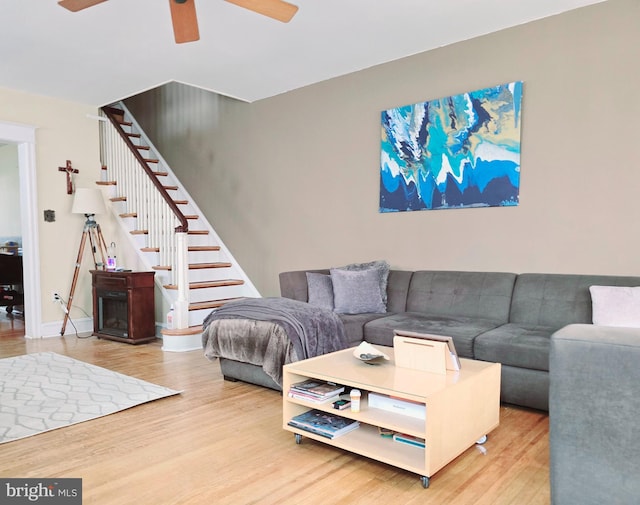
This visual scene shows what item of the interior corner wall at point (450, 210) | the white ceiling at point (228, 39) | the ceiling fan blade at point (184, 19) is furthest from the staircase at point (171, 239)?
the ceiling fan blade at point (184, 19)

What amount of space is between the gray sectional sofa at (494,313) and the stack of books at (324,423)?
1076mm

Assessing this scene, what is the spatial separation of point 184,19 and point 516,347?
9.08 feet

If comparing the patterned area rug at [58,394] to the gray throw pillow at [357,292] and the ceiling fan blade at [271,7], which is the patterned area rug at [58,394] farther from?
the ceiling fan blade at [271,7]

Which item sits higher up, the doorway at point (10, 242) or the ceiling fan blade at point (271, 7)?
the ceiling fan blade at point (271, 7)

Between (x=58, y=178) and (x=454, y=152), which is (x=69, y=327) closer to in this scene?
(x=58, y=178)

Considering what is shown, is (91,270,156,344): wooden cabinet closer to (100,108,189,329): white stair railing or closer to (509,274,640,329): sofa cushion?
(100,108,189,329): white stair railing

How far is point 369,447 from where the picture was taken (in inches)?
87.4

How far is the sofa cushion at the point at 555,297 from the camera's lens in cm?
326

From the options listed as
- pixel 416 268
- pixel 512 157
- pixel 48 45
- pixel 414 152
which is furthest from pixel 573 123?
pixel 48 45

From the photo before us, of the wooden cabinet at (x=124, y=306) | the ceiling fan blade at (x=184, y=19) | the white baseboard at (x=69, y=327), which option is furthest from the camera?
the white baseboard at (x=69, y=327)

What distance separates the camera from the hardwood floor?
6.53 feet

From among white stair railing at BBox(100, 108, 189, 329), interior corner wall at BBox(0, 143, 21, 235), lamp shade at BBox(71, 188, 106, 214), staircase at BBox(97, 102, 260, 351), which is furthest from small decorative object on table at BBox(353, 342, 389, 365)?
interior corner wall at BBox(0, 143, 21, 235)

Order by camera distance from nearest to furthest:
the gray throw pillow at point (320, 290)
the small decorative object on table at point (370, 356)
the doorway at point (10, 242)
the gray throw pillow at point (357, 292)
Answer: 1. the small decorative object on table at point (370, 356)
2. the gray throw pillow at point (357, 292)
3. the gray throw pillow at point (320, 290)
4. the doorway at point (10, 242)

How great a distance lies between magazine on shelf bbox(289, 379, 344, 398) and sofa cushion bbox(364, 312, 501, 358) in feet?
3.27
